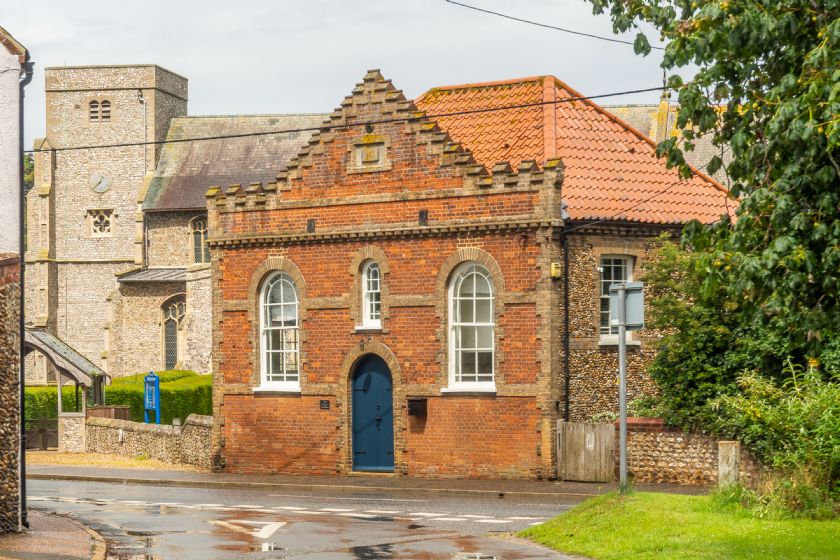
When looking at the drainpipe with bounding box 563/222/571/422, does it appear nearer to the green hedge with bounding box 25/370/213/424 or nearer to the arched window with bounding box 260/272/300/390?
the arched window with bounding box 260/272/300/390

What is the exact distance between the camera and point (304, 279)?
104ft

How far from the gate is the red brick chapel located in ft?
0.90

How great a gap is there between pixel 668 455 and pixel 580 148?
7984 mm

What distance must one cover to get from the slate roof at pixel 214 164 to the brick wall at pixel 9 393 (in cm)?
4595

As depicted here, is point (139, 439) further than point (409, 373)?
Yes

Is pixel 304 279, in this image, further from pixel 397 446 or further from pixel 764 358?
pixel 764 358

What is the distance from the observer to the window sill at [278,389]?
3162cm

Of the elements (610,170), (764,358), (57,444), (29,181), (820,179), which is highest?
(29,181)

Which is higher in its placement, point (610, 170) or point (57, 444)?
point (610, 170)

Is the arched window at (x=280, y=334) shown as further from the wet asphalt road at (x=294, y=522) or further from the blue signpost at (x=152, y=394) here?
the blue signpost at (x=152, y=394)

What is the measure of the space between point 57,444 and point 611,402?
18170mm

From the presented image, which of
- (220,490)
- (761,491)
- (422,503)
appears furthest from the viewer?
(220,490)

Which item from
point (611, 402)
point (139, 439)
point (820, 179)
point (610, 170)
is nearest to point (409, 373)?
point (611, 402)

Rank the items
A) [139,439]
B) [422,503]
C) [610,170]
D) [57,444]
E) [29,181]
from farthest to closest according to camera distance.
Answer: [29,181] < [57,444] < [139,439] < [610,170] < [422,503]
